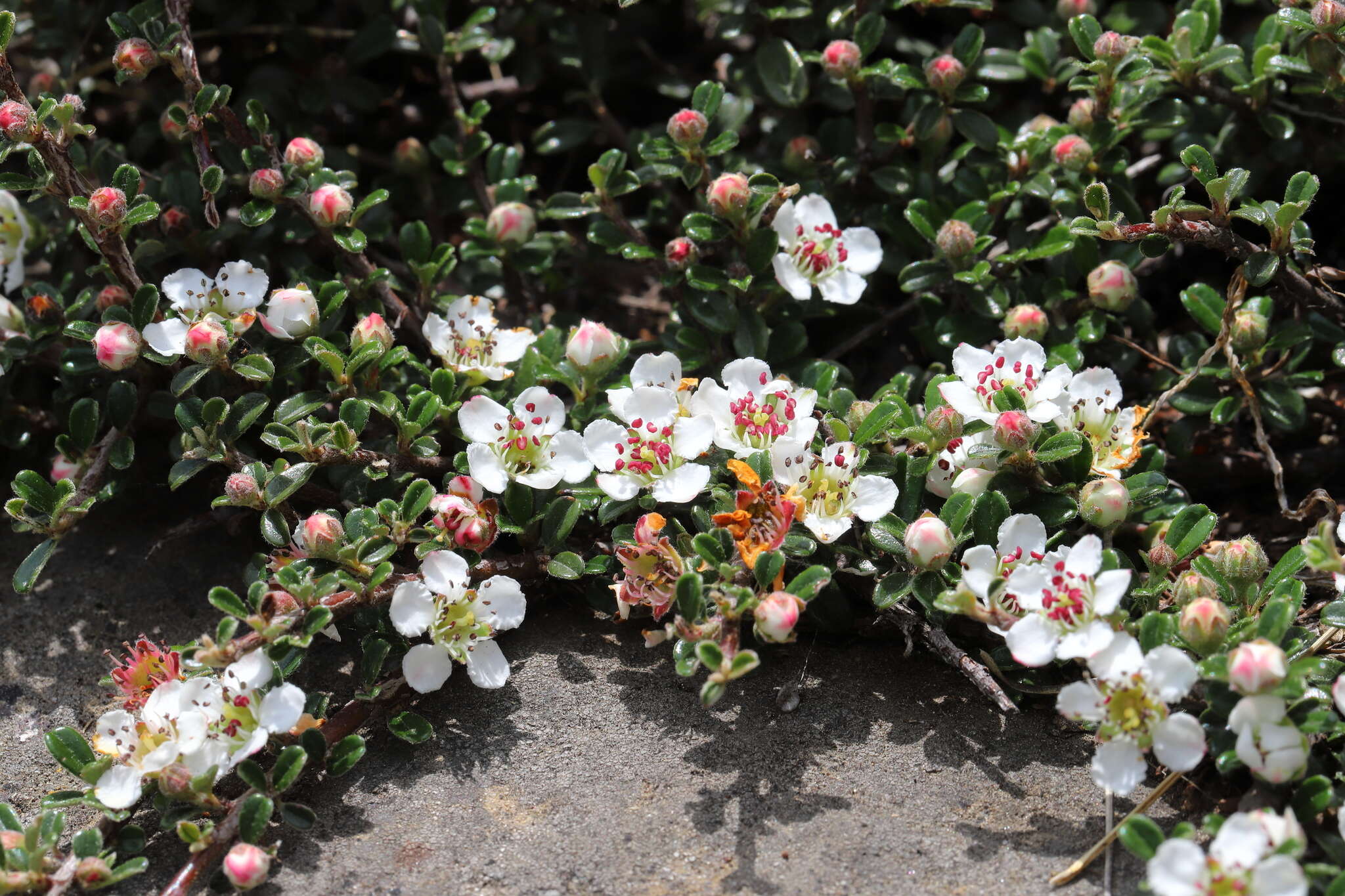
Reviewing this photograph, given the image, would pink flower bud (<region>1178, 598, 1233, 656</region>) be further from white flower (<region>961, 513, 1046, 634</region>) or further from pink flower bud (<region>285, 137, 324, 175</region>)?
pink flower bud (<region>285, 137, 324, 175</region>)

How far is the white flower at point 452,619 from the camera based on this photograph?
1.99 m

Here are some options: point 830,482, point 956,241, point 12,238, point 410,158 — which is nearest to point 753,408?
point 830,482

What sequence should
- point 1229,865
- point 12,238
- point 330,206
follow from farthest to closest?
1. point 12,238
2. point 330,206
3. point 1229,865

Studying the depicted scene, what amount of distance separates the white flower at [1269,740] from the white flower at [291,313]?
5.65ft

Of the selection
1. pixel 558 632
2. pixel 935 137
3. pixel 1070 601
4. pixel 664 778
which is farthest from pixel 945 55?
pixel 664 778

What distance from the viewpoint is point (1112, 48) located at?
237 cm

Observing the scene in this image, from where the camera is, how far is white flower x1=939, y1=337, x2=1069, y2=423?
2.15m

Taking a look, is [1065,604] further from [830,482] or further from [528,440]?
[528,440]

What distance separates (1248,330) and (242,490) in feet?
6.21

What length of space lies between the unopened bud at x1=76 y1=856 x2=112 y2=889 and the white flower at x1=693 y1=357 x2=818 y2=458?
118cm

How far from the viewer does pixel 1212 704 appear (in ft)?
5.82

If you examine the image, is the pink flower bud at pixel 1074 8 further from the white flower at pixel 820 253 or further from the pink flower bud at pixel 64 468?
the pink flower bud at pixel 64 468

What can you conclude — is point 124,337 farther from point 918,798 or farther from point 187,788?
point 918,798

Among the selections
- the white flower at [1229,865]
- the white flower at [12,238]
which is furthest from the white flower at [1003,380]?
the white flower at [12,238]
